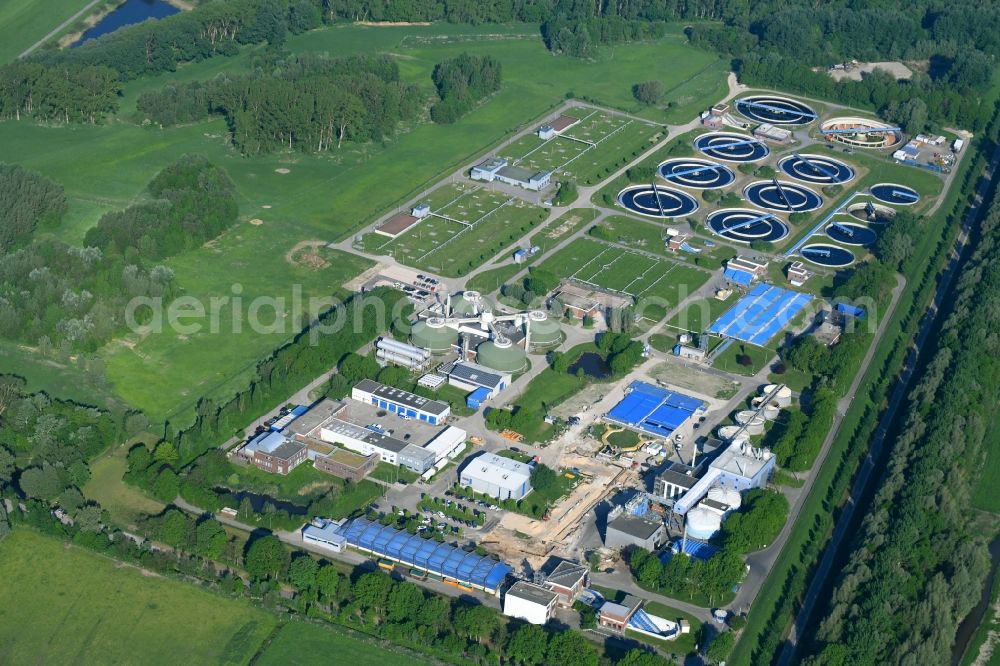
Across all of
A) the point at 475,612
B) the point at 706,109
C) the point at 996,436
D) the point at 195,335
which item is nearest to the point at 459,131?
the point at 706,109

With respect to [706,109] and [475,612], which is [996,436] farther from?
[706,109]

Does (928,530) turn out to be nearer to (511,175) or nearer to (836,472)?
(836,472)

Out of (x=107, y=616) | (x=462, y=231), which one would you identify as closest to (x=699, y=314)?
(x=462, y=231)

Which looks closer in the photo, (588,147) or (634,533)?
(634,533)

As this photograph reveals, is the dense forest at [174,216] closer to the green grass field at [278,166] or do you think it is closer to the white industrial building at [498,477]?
the green grass field at [278,166]

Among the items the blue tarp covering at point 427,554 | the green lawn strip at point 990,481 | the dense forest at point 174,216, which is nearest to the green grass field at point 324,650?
the blue tarp covering at point 427,554

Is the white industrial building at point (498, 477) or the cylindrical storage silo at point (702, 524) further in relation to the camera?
the white industrial building at point (498, 477)
